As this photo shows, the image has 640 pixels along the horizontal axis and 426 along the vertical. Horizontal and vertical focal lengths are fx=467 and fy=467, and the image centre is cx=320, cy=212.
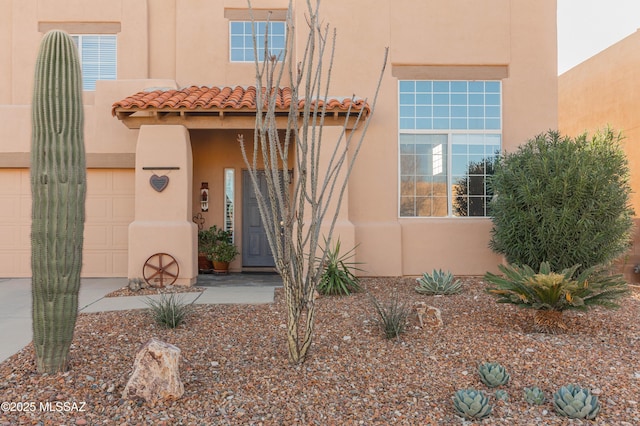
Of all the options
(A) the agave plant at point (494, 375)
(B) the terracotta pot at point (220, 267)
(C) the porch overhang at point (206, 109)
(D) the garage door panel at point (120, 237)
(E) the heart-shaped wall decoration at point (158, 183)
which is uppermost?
(C) the porch overhang at point (206, 109)

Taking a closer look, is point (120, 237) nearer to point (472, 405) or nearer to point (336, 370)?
point (336, 370)

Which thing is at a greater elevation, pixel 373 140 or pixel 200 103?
pixel 200 103

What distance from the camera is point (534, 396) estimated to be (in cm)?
363

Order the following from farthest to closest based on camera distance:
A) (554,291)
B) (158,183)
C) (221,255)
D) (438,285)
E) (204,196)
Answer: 1. (204,196)
2. (221,255)
3. (158,183)
4. (438,285)
5. (554,291)

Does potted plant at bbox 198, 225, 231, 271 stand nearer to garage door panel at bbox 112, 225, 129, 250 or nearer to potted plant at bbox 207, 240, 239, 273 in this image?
potted plant at bbox 207, 240, 239, 273

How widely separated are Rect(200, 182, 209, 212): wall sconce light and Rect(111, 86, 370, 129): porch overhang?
2.26m

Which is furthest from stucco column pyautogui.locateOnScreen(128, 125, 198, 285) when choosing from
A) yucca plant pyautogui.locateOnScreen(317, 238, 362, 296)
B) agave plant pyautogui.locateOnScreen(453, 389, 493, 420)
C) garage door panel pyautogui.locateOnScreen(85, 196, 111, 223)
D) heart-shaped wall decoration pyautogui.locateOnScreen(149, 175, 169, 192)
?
agave plant pyautogui.locateOnScreen(453, 389, 493, 420)

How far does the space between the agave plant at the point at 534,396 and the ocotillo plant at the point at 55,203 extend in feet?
12.5

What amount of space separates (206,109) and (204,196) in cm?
290

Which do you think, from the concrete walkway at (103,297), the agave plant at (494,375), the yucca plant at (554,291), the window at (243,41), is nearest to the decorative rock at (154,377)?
the concrete walkway at (103,297)

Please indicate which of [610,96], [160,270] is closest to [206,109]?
[160,270]

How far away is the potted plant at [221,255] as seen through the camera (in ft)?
32.6

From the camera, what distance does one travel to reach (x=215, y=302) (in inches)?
265

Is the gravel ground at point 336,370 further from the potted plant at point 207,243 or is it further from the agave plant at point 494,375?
the potted plant at point 207,243
